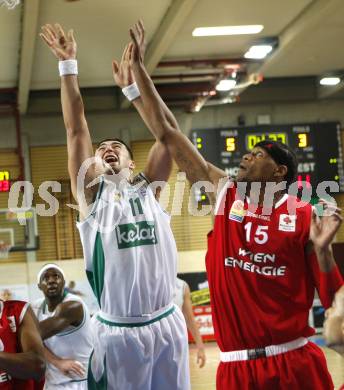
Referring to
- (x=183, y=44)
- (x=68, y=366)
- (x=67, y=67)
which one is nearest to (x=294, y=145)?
(x=183, y=44)

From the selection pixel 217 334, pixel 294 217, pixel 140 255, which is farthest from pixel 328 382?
pixel 140 255

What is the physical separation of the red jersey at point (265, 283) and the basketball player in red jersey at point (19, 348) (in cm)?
105

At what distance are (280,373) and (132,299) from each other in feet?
3.06

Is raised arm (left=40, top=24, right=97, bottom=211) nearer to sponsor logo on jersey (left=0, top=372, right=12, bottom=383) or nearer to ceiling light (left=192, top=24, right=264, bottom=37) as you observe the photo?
sponsor logo on jersey (left=0, top=372, right=12, bottom=383)

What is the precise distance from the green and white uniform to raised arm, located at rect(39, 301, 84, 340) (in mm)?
1797

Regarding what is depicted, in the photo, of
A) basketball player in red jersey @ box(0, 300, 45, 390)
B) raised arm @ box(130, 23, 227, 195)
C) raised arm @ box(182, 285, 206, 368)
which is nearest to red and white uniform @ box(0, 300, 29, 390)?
basketball player in red jersey @ box(0, 300, 45, 390)

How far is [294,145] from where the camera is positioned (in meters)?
14.0

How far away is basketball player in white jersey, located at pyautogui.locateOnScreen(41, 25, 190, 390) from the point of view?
4168 mm

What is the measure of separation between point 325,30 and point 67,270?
651 centimetres

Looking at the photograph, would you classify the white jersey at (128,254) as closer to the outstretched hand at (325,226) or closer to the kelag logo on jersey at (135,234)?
the kelag logo on jersey at (135,234)

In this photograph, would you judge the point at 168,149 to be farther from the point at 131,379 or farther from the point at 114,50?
the point at 114,50

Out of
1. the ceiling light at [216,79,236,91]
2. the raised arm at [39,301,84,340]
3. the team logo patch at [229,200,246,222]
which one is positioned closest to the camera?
the team logo patch at [229,200,246,222]

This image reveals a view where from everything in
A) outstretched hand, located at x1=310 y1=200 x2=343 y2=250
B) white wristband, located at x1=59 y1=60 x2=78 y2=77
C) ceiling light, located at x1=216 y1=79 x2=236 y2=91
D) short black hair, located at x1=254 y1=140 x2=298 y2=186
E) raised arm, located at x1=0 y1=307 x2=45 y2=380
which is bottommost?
raised arm, located at x1=0 y1=307 x2=45 y2=380

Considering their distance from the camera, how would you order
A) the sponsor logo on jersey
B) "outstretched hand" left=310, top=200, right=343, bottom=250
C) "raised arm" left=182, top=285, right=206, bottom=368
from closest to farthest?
"outstretched hand" left=310, top=200, right=343, bottom=250 < the sponsor logo on jersey < "raised arm" left=182, top=285, right=206, bottom=368
